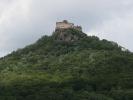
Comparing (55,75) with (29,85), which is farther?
(55,75)

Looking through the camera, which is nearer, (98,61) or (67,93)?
(67,93)

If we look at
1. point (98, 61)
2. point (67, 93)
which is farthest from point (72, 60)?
point (67, 93)

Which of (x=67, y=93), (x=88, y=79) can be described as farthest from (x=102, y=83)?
(x=67, y=93)

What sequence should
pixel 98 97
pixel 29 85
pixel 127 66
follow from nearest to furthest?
1. pixel 98 97
2. pixel 29 85
3. pixel 127 66

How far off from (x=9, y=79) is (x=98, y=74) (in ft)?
71.3

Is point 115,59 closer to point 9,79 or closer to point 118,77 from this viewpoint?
point 118,77

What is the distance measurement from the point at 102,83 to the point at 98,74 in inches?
268

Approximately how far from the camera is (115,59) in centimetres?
19225

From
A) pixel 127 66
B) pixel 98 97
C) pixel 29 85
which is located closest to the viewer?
pixel 98 97

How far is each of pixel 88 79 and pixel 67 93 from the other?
1635 centimetres

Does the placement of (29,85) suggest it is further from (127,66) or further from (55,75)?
(127,66)

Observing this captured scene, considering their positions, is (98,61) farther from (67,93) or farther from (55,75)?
(67,93)

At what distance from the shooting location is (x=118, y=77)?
18138 centimetres

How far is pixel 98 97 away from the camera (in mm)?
160875
